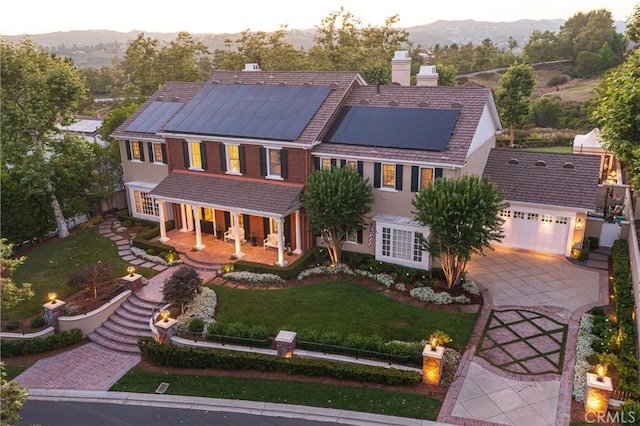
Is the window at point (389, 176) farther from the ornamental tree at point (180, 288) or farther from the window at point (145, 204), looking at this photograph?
the window at point (145, 204)

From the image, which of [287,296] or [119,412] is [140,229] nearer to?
[287,296]

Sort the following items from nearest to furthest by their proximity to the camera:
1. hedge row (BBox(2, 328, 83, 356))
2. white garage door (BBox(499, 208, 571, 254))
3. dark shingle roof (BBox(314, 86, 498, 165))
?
hedge row (BBox(2, 328, 83, 356)), dark shingle roof (BBox(314, 86, 498, 165)), white garage door (BBox(499, 208, 571, 254))

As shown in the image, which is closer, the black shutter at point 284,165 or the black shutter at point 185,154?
the black shutter at point 284,165

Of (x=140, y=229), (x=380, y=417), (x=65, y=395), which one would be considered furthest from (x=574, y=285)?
(x=140, y=229)

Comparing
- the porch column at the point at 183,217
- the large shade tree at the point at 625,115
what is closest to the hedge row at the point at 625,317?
the large shade tree at the point at 625,115

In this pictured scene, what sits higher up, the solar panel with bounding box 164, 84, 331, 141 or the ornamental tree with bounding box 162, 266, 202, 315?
the solar panel with bounding box 164, 84, 331, 141

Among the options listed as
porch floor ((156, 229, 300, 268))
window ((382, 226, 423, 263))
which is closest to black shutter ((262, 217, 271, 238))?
porch floor ((156, 229, 300, 268))

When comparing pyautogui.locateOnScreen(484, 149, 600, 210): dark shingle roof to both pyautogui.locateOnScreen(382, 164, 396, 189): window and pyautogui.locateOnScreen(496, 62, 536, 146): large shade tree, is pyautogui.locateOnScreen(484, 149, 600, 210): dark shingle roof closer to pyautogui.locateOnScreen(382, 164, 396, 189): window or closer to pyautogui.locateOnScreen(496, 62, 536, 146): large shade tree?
pyautogui.locateOnScreen(382, 164, 396, 189): window
